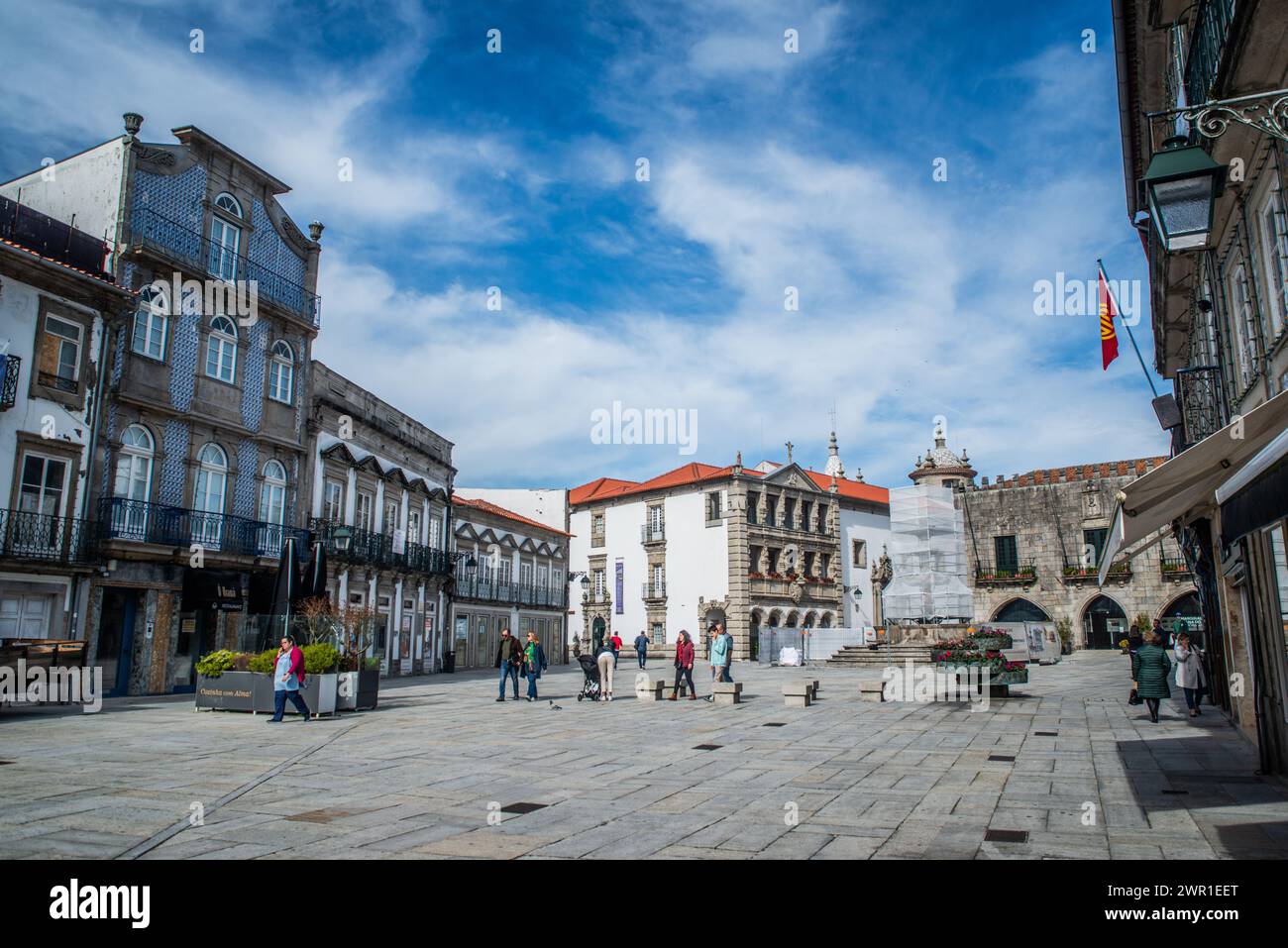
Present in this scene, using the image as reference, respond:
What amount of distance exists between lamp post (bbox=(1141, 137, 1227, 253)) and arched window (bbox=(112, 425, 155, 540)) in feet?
68.8

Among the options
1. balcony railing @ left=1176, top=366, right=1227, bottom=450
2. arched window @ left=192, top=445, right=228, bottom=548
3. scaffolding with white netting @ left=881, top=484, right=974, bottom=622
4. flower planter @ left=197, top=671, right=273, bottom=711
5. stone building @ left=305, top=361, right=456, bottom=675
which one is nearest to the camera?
balcony railing @ left=1176, top=366, right=1227, bottom=450

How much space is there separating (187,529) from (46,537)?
12.1ft

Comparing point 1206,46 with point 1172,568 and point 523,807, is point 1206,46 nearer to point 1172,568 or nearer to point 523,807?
point 523,807

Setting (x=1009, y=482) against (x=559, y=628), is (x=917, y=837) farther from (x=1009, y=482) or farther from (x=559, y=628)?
(x=1009, y=482)

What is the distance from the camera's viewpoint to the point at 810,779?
30.1 feet

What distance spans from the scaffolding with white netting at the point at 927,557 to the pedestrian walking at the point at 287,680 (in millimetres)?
25704

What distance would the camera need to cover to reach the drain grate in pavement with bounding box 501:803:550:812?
7.45 metres

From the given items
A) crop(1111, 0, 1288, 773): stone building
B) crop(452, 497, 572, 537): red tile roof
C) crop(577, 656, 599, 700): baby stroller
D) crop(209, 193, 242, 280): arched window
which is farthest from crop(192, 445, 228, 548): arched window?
crop(1111, 0, 1288, 773): stone building

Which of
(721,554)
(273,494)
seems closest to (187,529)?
(273,494)

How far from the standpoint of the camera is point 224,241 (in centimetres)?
2442

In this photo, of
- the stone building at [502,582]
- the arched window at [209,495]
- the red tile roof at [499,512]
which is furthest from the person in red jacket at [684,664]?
the red tile roof at [499,512]

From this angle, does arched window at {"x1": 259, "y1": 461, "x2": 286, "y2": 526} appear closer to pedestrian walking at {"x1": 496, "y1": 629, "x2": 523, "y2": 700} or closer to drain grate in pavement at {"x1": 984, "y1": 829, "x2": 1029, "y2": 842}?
pedestrian walking at {"x1": 496, "y1": 629, "x2": 523, "y2": 700}

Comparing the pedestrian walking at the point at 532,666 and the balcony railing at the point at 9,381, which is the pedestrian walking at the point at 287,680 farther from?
the balcony railing at the point at 9,381
